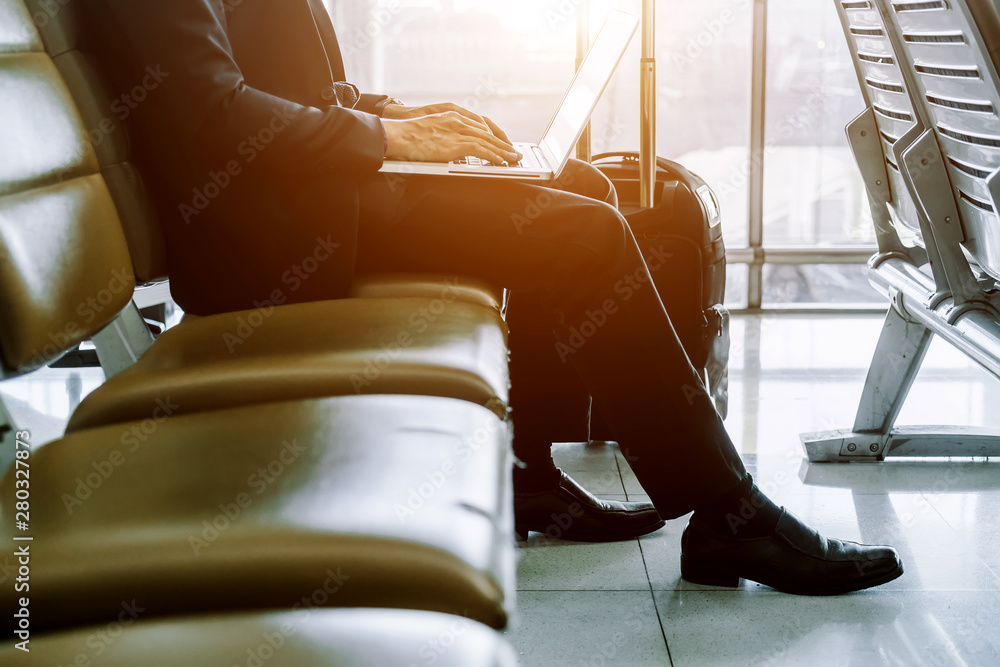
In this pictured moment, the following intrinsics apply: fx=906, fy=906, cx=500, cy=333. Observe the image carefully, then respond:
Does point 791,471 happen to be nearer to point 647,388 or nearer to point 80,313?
point 647,388

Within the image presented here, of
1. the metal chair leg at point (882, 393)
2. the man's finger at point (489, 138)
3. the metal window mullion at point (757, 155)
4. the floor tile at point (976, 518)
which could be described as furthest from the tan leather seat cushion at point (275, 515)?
the metal window mullion at point (757, 155)

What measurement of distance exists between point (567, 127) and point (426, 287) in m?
0.41

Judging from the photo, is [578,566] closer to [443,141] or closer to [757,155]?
[443,141]

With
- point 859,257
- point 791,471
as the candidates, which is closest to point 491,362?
point 791,471

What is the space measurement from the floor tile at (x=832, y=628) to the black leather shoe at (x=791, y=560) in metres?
0.03

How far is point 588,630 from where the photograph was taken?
1.34 m

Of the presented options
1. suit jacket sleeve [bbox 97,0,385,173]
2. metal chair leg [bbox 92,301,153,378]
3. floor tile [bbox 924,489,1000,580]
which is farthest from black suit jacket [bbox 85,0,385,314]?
floor tile [bbox 924,489,1000,580]

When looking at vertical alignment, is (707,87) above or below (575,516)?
above

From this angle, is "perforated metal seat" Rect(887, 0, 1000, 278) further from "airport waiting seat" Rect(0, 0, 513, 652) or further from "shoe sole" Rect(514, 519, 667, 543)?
"airport waiting seat" Rect(0, 0, 513, 652)

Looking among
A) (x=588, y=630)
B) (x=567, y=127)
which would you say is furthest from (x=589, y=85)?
(x=588, y=630)

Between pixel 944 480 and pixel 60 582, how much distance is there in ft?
6.07

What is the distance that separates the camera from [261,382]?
0.86 meters

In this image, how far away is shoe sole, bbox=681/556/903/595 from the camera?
1399mm

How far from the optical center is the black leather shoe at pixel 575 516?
165cm
